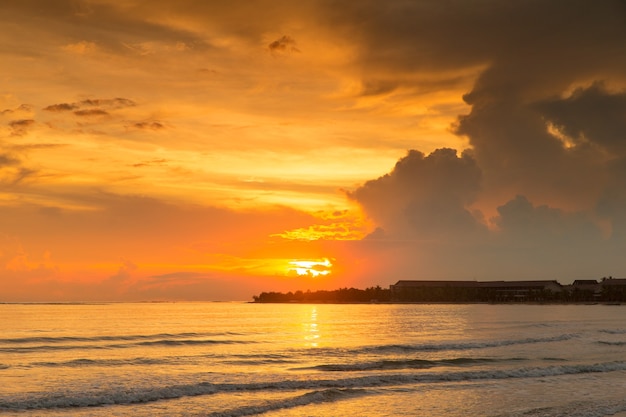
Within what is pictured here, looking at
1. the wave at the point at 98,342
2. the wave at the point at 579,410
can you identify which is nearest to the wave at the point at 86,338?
the wave at the point at 98,342

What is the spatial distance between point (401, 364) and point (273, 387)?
15.9 m

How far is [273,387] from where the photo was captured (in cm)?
4216

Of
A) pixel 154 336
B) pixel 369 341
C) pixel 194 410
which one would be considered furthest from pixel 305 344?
pixel 194 410

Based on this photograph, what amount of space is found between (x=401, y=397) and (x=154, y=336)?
51306 mm

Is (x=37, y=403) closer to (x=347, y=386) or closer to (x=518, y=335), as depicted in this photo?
(x=347, y=386)

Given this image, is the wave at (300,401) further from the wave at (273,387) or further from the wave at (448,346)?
the wave at (448,346)

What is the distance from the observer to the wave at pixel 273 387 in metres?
36.3

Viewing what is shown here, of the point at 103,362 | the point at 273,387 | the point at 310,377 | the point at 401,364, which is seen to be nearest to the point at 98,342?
the point at 103,362

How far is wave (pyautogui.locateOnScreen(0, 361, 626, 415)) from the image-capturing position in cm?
3631

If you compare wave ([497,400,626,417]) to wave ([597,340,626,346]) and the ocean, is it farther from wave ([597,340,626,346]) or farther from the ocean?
wave ([597,340,626,346])

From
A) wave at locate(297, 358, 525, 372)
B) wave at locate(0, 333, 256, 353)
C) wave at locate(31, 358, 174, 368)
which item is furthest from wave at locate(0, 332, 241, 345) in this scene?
wave at locate(297, 358, 525, 372)

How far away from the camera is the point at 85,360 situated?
55.4m

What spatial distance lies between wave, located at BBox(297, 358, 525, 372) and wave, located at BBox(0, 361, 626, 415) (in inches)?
186

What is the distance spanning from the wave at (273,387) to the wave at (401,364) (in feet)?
15.5
